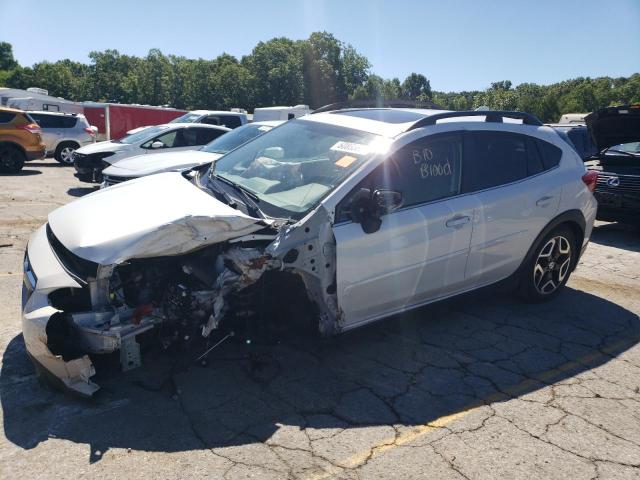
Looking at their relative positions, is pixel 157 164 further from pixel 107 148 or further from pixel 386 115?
pixel 386 115

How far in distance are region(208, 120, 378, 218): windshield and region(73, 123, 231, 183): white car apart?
21.9 feet

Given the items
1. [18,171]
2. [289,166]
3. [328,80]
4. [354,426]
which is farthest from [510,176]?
[328,80]

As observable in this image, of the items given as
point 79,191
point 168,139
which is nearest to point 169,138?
point 168,139

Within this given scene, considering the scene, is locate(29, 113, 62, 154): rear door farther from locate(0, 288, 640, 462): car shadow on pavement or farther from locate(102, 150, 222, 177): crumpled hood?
locate(0, 288, 640, 462): car shadow on pavement

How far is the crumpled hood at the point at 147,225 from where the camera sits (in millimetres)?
3086

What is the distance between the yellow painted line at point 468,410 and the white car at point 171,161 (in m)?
5.45

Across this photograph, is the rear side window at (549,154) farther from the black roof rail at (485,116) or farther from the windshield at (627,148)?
the windshield at (627,148)

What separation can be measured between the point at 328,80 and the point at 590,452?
3610 inches

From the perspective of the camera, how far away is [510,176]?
14.8 feet

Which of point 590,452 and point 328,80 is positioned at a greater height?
point 328,80

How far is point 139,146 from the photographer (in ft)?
35.2

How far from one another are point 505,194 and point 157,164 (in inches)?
232

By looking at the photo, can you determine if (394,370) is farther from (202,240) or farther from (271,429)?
(202,240)

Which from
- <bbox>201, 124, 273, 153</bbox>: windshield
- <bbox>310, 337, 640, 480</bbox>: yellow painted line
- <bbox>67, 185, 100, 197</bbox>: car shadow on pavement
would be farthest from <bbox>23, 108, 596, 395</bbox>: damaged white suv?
<bbox>67, 185, 100, 197</bbox>: car shadow on pavement
